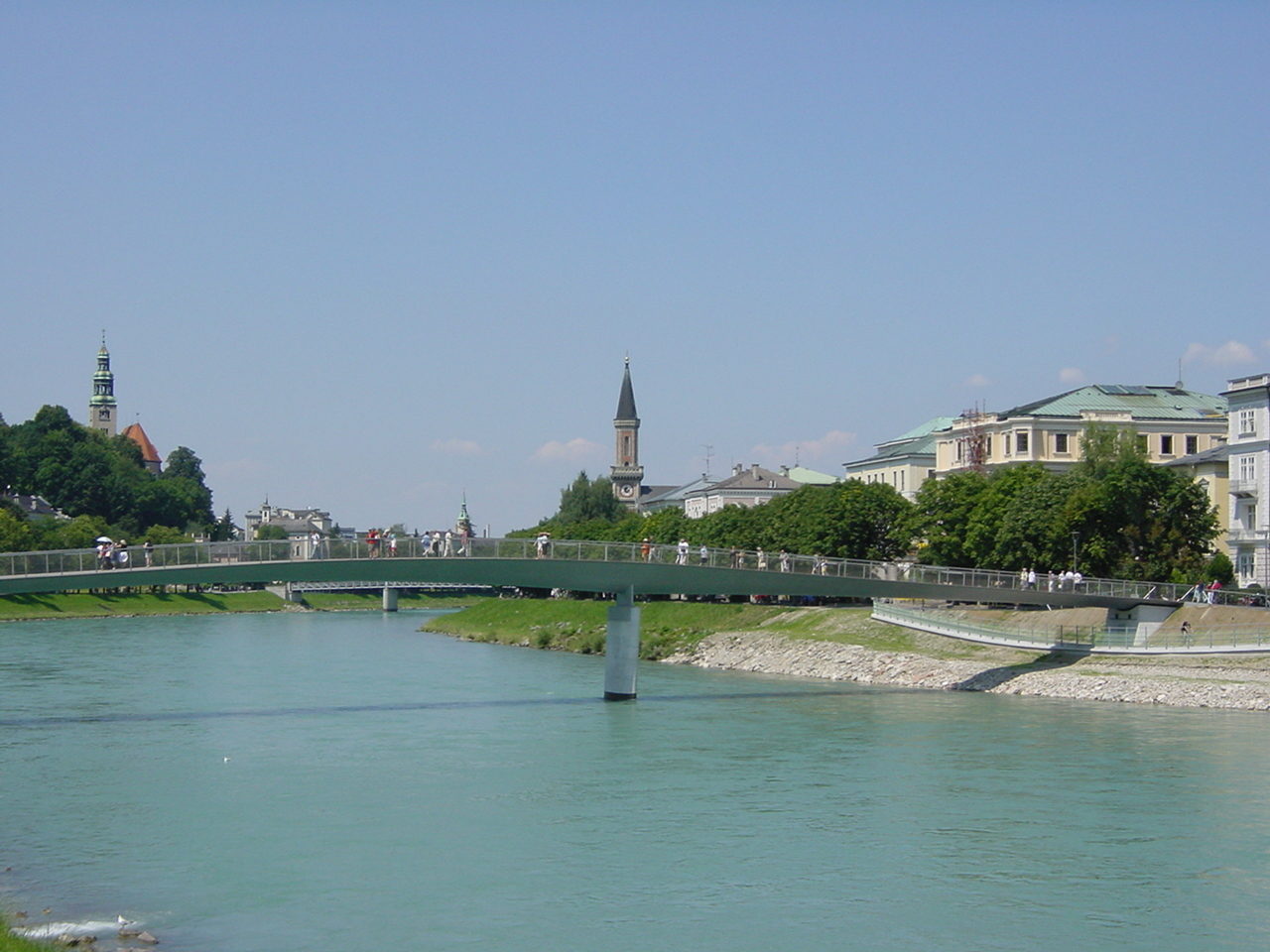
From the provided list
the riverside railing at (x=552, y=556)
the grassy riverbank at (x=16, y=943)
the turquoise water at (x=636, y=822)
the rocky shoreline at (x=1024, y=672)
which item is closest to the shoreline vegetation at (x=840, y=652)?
the rocky shoreline at (x=1024, y=672)

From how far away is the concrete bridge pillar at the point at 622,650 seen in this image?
2170 inches

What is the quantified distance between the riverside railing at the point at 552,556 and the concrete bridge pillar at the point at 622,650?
9.22 ft

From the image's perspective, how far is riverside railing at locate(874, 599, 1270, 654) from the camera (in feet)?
181

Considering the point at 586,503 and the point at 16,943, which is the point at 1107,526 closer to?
the point at 16,943

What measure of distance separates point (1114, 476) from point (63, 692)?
43.5 meters

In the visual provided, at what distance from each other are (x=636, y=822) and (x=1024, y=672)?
31.2 m

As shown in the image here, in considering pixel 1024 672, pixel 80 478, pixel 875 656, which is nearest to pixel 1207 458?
pixel 875 656

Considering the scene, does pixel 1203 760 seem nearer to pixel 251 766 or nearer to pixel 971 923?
pixel 971 923

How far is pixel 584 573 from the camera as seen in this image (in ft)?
177

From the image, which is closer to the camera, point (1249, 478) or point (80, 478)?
point (1249, 478)

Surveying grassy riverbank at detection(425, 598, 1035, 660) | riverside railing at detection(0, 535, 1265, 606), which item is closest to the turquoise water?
riverside railing at detection(0, 535, 1265, 606)

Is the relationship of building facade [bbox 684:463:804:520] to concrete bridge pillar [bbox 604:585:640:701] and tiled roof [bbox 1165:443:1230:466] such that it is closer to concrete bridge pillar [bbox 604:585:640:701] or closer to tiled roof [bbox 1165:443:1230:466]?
tiled roof [bbox 1165:443:1230:466]

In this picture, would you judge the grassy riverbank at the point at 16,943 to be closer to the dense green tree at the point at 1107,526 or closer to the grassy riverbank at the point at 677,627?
the grassy riverbank at the point at 677,627

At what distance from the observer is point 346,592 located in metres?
167
